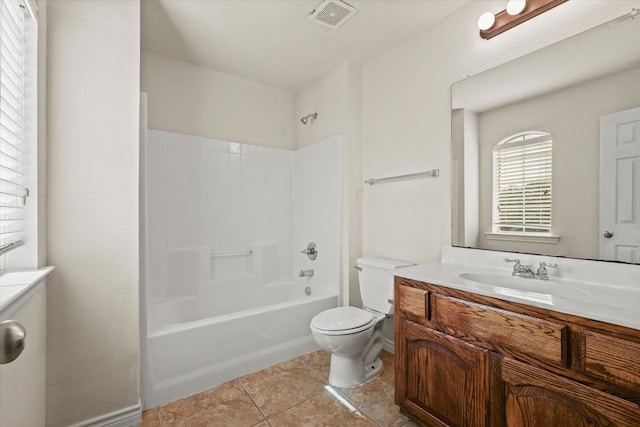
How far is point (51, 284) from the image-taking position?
1.47 meters

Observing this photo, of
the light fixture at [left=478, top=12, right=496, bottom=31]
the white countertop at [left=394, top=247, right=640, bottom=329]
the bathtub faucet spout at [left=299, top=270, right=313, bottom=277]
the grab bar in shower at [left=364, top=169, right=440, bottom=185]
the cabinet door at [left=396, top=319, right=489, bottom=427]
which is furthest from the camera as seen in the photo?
the bathtub faucet spout at [left=299, top=270, right=313, bottom=277]

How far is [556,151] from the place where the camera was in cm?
151

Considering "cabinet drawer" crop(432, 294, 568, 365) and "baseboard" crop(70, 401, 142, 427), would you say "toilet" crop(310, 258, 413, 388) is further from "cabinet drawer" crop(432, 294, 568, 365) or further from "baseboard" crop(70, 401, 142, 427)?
"baseboard" crop(70, 401, 142, 427)

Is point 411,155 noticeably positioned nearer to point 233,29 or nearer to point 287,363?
point 233,29

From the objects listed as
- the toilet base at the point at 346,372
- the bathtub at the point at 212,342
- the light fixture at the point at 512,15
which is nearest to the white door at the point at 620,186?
the light fixture at the point at 512,15

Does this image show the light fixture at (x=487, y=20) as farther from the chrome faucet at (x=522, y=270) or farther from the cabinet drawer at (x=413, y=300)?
the cabinet drawer at (x=413, y=300)

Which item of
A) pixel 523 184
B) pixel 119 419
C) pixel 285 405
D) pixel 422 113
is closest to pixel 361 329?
pixel 285 405

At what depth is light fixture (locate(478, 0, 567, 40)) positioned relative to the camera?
4.99ft

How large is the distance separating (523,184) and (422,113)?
0.84m

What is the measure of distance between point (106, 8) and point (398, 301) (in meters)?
2.16

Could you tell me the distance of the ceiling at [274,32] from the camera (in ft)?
6.24

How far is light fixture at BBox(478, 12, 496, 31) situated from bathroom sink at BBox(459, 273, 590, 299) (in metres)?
1.34

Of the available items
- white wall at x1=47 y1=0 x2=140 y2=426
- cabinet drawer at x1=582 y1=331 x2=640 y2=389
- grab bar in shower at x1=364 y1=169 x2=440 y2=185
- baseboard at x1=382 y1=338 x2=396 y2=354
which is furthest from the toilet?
white wall at x1=47 y1=0 x2=140 y2=426

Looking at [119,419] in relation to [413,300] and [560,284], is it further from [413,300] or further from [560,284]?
[560,284]
